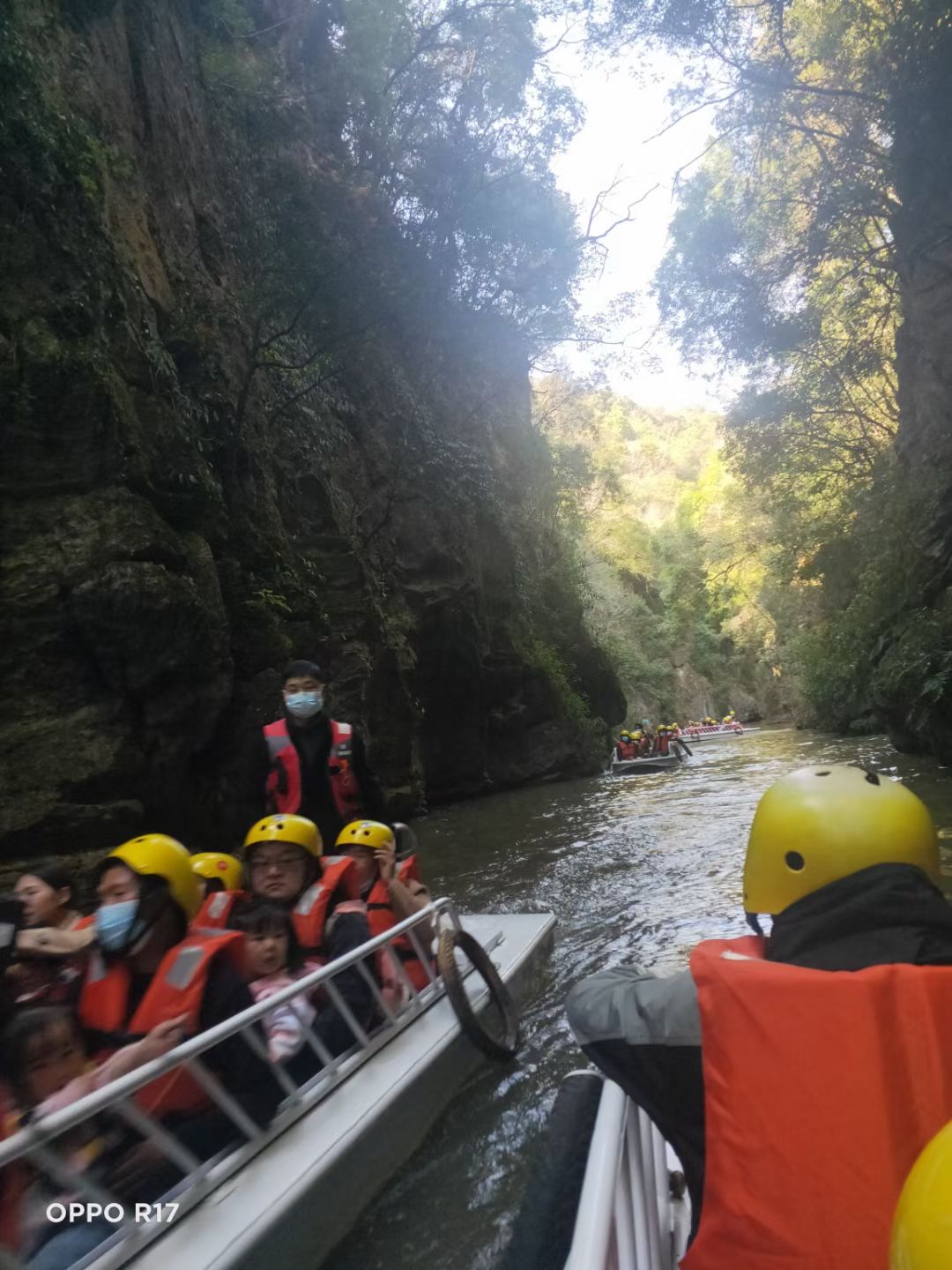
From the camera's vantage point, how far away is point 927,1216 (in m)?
0.63

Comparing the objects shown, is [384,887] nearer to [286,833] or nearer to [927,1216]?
[286,833]

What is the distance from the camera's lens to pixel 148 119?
951 cm

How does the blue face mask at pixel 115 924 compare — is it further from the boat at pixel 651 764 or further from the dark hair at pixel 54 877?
the boat at pixel 651 764

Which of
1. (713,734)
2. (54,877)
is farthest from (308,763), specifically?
(713,734)

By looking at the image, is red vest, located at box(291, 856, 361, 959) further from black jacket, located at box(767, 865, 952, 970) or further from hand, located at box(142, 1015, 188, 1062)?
black jacket, located at box(767, 865, 952, 970)

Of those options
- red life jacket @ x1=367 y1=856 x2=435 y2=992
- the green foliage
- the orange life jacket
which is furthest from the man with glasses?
the green foliage

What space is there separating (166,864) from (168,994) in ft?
1.55

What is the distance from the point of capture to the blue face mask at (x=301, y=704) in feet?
12.5

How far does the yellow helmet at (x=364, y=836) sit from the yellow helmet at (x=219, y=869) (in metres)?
0.48

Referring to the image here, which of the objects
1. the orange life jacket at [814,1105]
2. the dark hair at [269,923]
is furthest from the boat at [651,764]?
the orange life jacket at [814,1105]

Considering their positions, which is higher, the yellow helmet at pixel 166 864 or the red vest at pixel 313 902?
the yellow helmet at pixel 166 864

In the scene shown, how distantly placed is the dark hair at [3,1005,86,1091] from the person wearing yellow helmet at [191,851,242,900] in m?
1.23

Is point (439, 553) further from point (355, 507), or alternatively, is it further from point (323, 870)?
point (323, 870)

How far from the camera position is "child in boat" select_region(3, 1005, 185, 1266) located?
1.65 meters
